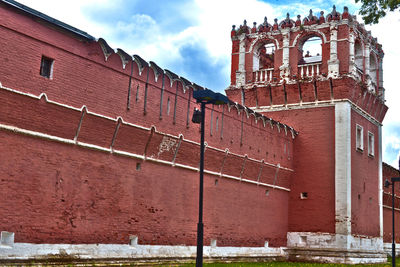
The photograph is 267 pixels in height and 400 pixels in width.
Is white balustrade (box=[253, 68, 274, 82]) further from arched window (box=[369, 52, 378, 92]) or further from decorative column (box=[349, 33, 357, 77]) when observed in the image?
arched window (box=[369, 52, 378, 92])

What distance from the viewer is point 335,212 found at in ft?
69.5

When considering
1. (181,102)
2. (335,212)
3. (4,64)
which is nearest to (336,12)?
(335,212)

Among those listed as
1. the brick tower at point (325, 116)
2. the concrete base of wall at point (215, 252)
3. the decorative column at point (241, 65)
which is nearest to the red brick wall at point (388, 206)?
the concrete base of wall at point (215, 252)

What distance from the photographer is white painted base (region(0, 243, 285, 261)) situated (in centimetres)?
1098

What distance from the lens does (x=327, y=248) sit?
20969 mm

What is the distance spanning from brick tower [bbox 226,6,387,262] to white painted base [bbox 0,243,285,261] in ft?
13.0

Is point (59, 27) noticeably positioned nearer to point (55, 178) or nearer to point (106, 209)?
point (55, 178)

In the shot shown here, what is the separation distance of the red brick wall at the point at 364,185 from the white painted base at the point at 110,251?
5.48 m

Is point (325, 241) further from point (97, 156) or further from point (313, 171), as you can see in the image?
point (97, 156)

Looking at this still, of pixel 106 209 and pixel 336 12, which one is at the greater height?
pixel 336 12

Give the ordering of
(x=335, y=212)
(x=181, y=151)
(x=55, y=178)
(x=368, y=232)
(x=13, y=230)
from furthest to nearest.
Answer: (x=368, y=232) < (x=335, y=212) < (x=181, y=151) < (x=55, y=178) < (x=13, y=230)

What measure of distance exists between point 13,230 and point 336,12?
1684 centimetres

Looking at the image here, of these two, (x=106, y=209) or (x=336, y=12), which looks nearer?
(x=106, y=209)

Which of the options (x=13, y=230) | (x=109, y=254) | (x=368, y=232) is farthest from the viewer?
(x=368, y=232)
